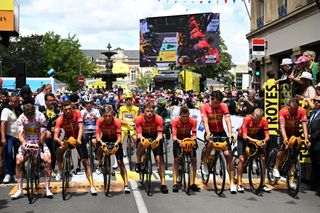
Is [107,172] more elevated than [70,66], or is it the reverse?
[70,66]

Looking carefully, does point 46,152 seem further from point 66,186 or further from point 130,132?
point 130,132

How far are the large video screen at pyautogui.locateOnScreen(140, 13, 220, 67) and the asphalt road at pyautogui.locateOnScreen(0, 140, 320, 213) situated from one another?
120 ft

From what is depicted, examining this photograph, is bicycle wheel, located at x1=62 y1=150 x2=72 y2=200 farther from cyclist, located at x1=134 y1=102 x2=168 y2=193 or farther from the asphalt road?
cyclist, located at x1=134 y1=102 x2=168 y2=193

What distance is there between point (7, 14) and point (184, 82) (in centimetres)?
2568

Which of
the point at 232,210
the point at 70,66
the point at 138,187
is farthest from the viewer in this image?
the point at 70,66

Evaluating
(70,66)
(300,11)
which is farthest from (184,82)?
(70,66)

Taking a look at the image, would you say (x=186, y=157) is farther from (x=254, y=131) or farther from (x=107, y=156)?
(x=107, y=156)

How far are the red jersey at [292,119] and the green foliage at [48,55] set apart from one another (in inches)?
2838

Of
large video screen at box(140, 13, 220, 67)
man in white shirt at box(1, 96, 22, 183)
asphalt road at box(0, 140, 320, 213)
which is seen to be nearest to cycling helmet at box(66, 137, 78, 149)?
asphalt road at box(0, 140, 320, 213)

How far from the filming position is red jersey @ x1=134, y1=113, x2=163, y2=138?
30.1ft

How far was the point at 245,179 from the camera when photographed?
412 inches

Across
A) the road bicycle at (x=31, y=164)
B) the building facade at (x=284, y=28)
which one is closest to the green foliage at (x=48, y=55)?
the building facade at (x=284, y=28)

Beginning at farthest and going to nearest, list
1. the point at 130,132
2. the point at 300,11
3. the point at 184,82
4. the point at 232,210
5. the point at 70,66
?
the point at 70,66 → the point at 184,82 → the point at 300,11 → the point at 130,132 → the point at 232,210

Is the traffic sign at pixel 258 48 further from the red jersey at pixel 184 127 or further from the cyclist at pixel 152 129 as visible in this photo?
the cyclist at pixel 152 129
